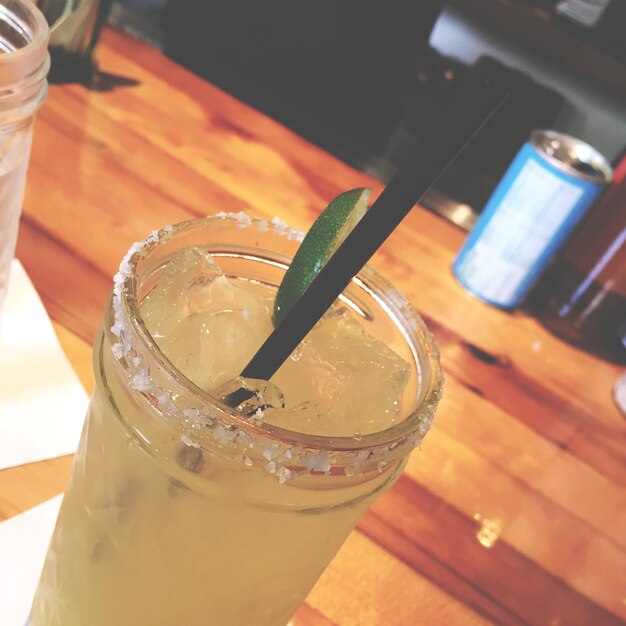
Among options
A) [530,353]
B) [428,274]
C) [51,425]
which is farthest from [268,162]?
[51,425]

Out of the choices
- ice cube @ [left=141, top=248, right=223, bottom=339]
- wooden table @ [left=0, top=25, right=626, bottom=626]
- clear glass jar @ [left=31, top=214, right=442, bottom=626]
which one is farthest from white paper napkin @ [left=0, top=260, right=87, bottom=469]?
ice cube @ [left=141, top=248, right=223, bottom=339]

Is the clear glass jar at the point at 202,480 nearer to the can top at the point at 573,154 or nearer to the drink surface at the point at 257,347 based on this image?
the drink surface at the point at 257,347

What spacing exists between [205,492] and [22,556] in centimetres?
24

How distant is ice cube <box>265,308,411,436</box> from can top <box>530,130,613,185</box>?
620 mm

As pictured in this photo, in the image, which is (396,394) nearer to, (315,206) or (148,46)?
(315,206)

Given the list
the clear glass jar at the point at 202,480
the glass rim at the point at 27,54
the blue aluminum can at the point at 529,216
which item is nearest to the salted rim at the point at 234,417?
the clear glass jar at the point at 202,480

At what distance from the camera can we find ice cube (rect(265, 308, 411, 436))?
46 centimetres

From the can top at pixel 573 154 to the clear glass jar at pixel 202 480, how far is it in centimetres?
61

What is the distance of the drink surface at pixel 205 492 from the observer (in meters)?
0.41

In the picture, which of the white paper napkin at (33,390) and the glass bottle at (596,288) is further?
the glass bottle at (596,288)

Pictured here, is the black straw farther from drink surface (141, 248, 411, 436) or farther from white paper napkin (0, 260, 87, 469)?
white paper napkin (0, 260, 87, 469)

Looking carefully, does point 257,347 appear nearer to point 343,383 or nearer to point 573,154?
point 343,383

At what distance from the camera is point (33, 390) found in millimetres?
671

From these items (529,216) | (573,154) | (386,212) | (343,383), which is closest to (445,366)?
(529,216)
